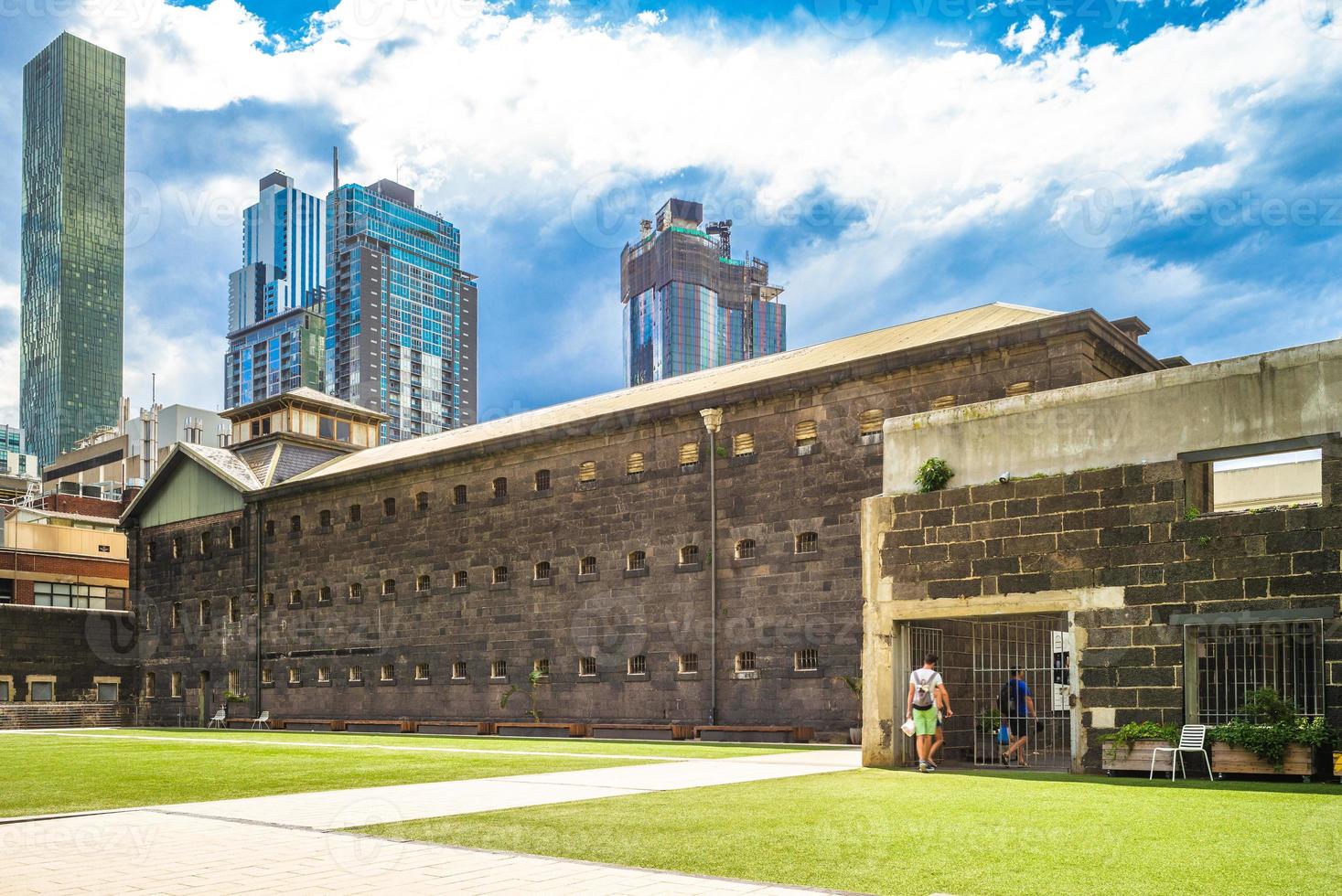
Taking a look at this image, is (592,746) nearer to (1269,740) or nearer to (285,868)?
(1269,740)

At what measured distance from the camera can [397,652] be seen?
132ft

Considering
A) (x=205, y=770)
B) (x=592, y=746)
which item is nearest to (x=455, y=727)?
(x=592, y=746)

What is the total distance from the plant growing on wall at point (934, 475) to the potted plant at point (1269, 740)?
499 cm

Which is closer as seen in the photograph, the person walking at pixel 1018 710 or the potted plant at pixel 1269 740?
the potted plant at pixel 1269 740

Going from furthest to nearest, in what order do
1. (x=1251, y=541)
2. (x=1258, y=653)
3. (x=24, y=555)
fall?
(x=24, y=555) < (x=1258, y=653) < (x=1251, y=541)

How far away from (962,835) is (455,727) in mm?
29557

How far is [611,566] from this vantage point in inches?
1335

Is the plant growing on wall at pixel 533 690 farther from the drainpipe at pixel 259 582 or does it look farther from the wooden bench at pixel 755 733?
the drainpipe at pixel 259 582

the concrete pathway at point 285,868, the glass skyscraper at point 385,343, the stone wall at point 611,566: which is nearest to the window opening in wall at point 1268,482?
the stone wall at point 611,566

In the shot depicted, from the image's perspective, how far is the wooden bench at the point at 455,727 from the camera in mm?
35625

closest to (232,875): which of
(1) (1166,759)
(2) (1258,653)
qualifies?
(1) (1166,759)

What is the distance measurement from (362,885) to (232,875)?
1.13 m

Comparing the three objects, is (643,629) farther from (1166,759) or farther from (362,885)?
(362,885)

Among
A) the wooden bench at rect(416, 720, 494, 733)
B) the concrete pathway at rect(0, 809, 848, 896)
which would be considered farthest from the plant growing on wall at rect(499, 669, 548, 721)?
the concrete pathway at rect(0, 809, 848, 896)
